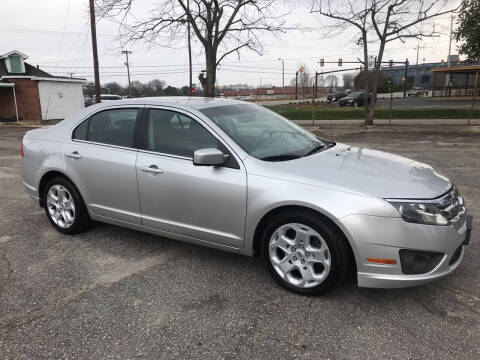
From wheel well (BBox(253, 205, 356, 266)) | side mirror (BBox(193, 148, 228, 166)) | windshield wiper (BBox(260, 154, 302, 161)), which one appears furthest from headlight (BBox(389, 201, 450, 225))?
side mirror (BBox(193, 148, 228, 166))

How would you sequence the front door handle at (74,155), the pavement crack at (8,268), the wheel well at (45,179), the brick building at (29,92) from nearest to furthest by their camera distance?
the pavement crack at (8,268), the front door handle at (74,155), the wheel well at (45,179), the brick building at (29,92)

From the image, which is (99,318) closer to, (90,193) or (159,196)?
(159,196)

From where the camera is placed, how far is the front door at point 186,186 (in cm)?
340

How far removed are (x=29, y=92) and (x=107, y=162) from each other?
84.4 ft

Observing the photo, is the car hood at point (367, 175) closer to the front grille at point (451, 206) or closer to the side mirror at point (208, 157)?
the front grille at point (451, 206)

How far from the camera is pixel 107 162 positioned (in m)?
4.09

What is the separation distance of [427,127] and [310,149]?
1426cm

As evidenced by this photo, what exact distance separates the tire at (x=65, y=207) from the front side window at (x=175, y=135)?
4.01ft

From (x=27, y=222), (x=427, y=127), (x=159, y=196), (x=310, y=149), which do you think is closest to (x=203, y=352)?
(x=159, y=196)

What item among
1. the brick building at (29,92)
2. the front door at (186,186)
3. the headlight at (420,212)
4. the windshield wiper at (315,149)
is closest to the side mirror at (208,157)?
the front door at (186,186)

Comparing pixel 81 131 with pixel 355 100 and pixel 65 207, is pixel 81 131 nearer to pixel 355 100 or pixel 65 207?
pixel 65 207

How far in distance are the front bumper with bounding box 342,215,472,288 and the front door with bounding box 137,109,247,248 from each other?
951mm

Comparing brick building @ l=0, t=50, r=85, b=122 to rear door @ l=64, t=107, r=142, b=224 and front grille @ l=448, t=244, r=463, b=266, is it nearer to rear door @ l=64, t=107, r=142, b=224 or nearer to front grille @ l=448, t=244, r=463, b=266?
rear door @ l=64, t=107, r=142, b=224

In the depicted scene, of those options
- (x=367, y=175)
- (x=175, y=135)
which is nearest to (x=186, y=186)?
(x=175, y=135)
